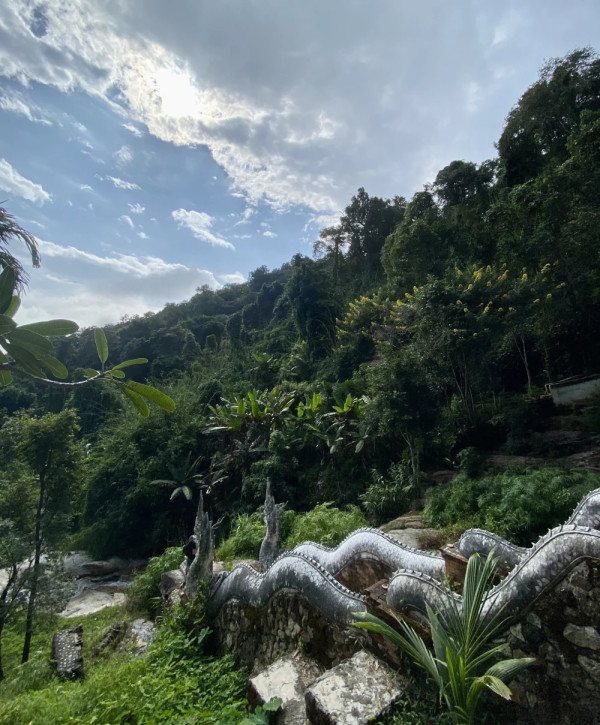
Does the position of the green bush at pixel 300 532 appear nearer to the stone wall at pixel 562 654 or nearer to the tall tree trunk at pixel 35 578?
the tall tree trunk at pixel 35 578

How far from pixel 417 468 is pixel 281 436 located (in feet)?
15.8

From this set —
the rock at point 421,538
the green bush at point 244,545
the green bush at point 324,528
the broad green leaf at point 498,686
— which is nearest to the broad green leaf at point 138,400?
the broad green leaf at point 498,686

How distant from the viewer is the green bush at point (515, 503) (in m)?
5.07

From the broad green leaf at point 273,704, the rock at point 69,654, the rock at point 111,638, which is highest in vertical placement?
the broad green leaf at point 273,704

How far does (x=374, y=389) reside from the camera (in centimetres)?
903

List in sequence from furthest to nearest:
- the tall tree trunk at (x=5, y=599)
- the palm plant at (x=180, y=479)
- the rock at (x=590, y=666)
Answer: the palm plant at (x=180, y=479)
the tall tree trunk at (x=5, y=599)
the rock at (x=590, y=666)

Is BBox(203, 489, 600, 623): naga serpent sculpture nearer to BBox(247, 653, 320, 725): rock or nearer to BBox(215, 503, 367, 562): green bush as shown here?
BBox(247, 653, 320, 725): rock

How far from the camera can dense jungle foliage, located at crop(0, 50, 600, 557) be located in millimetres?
8742

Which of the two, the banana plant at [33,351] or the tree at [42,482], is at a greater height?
the banana plant at [33,351]

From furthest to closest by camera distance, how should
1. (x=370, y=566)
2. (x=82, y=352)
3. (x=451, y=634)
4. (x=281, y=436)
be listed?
1. (x=82, y=352)
2. (x=281, y=436)
3. (x=370, y=566)
4. (x=451, y=634)

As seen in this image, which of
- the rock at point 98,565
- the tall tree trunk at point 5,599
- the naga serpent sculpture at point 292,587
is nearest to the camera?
the naga serpent sculpture at point 292,587

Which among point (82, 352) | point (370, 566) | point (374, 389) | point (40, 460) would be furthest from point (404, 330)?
point (82, 352)

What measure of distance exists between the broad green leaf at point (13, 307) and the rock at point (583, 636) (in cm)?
397

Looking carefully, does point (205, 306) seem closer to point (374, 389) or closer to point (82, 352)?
point (82, 352)
